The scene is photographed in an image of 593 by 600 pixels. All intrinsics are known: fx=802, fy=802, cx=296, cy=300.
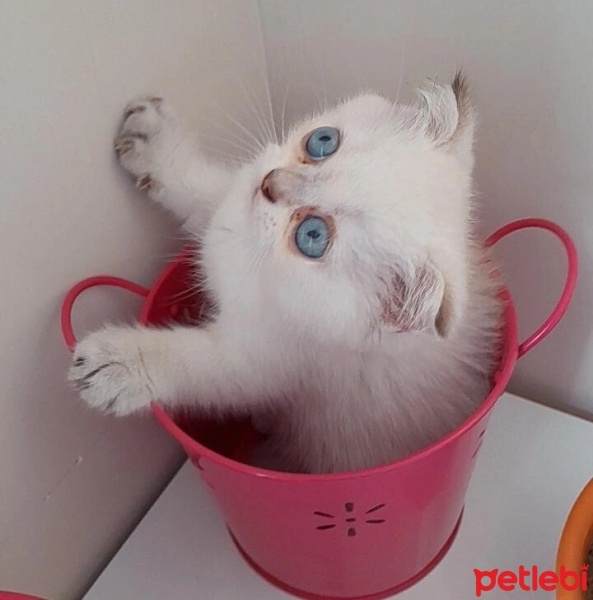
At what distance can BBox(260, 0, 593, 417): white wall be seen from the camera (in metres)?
0.80

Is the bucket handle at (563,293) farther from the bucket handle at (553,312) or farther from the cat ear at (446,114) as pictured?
the cat ear at (446,114)

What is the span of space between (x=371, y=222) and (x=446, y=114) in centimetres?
14

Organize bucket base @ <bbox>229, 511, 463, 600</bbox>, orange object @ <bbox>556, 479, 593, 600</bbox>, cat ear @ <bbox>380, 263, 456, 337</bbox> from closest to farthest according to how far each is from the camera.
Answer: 1. cat ear @ <bbox>380, 263, 456, 337</bbox>
2. orange object @ <bbox>556, 479, 593, 600</bbox>
3. bucket base @ <bbox>229, 511, 463, 600</bbox>

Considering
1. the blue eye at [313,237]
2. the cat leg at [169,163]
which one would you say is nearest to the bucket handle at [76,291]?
the cat leg at [169,163]

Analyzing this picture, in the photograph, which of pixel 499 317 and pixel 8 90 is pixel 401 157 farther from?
pixel 8 90

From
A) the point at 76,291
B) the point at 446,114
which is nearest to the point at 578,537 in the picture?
the point at 446,114

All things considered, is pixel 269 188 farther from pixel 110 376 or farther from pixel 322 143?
pixel 110 376

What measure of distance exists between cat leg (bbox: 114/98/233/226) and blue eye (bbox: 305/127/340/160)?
170 millimetres

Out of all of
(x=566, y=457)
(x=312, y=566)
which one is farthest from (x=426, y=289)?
(x=566, y=457)

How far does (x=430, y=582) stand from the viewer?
885mm

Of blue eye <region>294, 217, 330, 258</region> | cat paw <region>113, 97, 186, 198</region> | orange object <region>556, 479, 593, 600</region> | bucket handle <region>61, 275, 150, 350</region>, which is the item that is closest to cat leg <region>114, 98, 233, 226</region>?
cat paw <region>113, 97, 186, 198</region>

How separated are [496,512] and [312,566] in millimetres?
253

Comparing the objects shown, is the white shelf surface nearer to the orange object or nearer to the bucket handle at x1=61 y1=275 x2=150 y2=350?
the orange object

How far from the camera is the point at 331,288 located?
69 centimetres
